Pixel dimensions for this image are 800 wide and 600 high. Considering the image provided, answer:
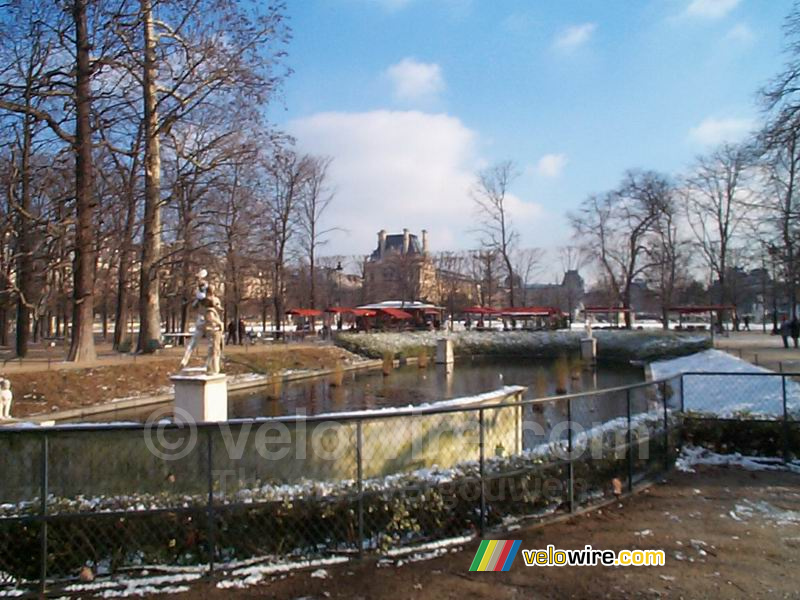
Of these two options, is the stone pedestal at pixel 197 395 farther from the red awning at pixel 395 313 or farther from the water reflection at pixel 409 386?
the red awning at pixel 395 313

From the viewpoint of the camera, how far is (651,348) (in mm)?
33188

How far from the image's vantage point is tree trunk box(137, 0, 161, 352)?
72.7ft

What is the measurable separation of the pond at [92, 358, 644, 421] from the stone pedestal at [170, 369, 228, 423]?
5.67 meters

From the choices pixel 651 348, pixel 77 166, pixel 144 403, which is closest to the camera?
pixel 144 403

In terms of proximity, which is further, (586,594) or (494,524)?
(494,524)

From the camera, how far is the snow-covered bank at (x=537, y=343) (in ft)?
108

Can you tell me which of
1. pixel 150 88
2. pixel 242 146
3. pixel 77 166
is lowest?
pixel 77 166

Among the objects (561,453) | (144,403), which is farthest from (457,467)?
(144,403)

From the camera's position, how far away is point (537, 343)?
128 ft

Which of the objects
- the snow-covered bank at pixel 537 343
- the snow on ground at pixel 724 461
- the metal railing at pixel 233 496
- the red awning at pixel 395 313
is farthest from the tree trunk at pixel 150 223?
the red awning at pixel 395 313

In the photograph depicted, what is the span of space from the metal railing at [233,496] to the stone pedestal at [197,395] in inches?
208

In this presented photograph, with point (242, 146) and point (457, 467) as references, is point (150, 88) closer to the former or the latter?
point (242, 146)

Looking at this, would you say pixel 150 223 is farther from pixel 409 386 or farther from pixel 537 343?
pixel 537 343

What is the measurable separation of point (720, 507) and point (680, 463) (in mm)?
1999
